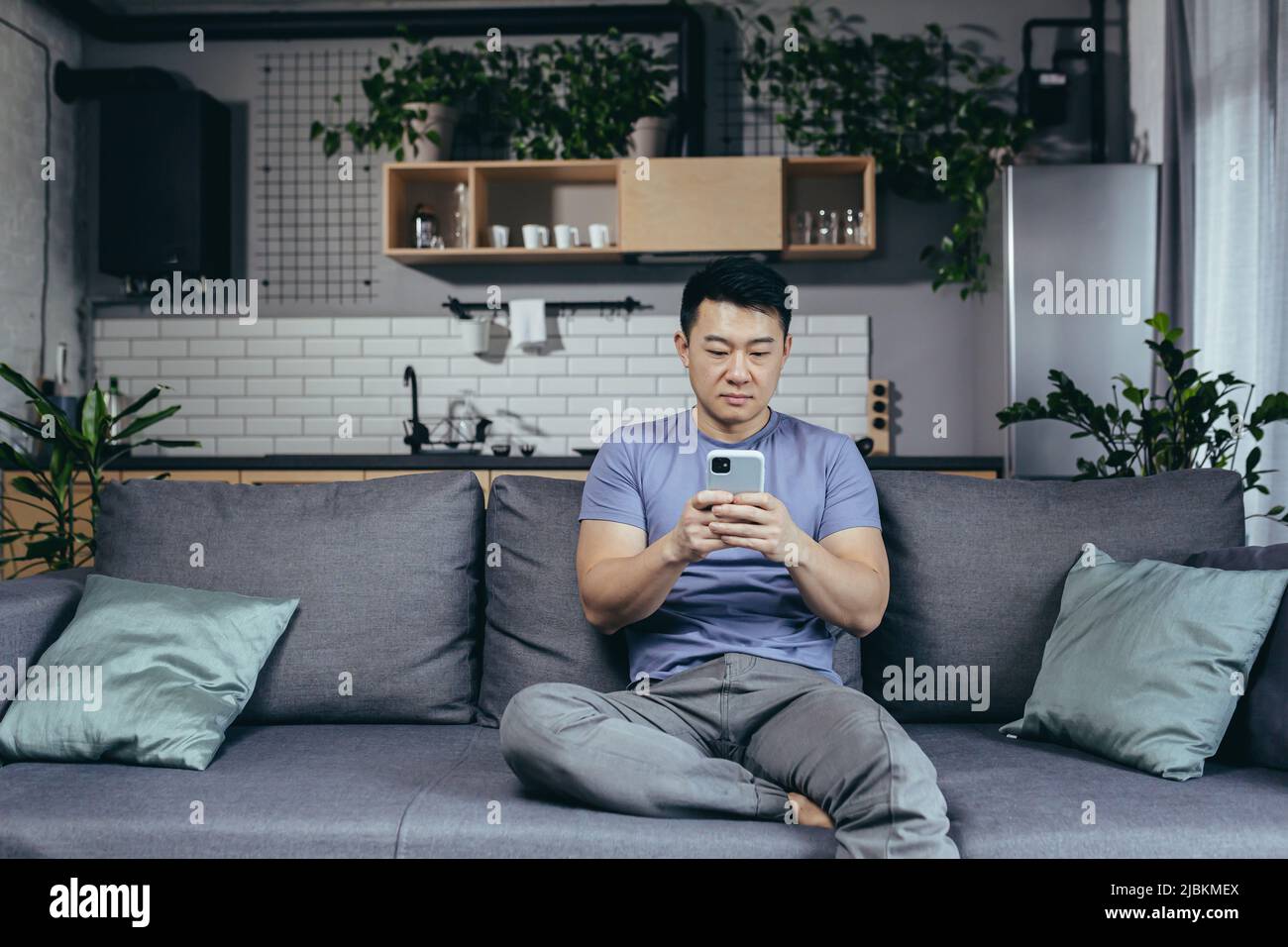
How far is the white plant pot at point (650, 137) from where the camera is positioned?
4297 millimetres

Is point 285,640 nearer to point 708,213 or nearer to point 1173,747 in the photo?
point 1173,747

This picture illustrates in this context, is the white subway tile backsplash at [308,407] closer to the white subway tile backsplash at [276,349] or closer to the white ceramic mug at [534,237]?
the white subway tile backsplash at [276,349]

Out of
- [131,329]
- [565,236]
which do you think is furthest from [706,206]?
[131,329]

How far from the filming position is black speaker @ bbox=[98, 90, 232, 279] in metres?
4.39

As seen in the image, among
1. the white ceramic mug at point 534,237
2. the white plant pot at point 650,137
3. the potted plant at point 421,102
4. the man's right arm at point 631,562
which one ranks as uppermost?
the potted plant at point 421,102

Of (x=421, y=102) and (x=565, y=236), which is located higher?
(x=421, y=102)

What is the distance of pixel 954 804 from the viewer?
1.54 metres

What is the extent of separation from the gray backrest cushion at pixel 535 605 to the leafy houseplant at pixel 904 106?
272 cm

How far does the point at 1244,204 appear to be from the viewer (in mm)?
3020

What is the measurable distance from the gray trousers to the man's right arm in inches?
6.2

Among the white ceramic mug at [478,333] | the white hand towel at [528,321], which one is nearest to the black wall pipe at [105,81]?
the white ceramic mug at [478,333]

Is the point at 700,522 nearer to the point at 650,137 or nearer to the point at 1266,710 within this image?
the point at 1266,710

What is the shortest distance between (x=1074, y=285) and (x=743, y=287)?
241cm
